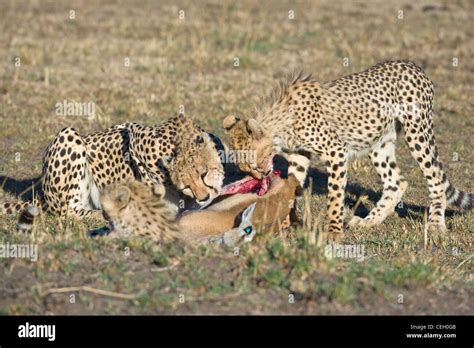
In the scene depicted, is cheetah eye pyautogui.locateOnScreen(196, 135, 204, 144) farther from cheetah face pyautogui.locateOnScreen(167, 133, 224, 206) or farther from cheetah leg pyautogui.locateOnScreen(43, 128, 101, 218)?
cheetah leg pyautogui.locateOnScreen(43, 128, 101, 218)

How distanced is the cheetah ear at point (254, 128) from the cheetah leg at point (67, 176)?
1397 millimetres

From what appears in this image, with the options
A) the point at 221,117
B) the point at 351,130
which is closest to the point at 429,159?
the point at 351,130

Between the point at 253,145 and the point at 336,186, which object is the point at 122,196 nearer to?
the point at 253,145

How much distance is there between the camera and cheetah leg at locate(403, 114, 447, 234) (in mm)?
8242

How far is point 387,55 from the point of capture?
593 inches

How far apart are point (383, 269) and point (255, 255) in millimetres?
775

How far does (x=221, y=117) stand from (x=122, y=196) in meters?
5.30

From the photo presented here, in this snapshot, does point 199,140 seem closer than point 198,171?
No

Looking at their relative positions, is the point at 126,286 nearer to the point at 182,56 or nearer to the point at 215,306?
the point at 215,306

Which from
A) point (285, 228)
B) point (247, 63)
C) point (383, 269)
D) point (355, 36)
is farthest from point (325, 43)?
point (383, 269)

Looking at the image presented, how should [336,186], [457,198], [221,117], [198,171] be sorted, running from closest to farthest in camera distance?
[198,171] → [336,186] → [457,198] → [221,117]

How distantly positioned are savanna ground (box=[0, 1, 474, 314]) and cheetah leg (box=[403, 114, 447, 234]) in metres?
0.18

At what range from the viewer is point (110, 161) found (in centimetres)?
806

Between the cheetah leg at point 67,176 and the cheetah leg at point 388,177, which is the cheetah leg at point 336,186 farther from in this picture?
the cheetah leg at point 67,176
